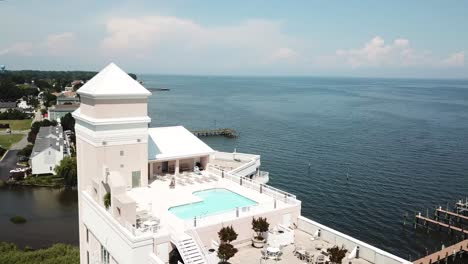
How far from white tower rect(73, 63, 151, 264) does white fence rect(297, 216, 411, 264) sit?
1076 centimetres

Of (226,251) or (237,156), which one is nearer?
(226,251)

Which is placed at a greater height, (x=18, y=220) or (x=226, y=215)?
(x=226, y=215)

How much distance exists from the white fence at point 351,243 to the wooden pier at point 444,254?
15.7m

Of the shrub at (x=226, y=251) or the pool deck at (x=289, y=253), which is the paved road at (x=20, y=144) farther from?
the shrub at (x=226, y=251)

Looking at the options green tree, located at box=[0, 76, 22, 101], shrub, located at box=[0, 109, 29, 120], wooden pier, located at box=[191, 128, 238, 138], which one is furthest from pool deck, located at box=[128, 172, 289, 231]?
green tree, located at box=[0, 76, 22, 101]

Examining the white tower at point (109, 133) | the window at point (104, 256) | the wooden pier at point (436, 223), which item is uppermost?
the white tower at point (109, 133)

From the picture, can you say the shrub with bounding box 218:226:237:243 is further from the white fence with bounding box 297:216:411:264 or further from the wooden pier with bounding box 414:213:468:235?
the wooden pier with bounding box 414:213:468:235

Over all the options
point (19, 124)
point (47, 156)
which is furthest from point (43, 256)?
point (19, 124)

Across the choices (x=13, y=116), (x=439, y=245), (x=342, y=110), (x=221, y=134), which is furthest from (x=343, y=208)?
(x=13, y=116)

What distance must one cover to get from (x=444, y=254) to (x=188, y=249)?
27.1m

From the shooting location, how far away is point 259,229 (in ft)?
68.0

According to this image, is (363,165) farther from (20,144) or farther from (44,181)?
(20,144)

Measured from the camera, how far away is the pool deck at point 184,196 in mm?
20892

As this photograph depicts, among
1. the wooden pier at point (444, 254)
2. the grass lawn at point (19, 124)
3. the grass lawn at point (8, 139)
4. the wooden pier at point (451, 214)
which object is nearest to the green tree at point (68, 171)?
the grass lawn at point (8, 139)
